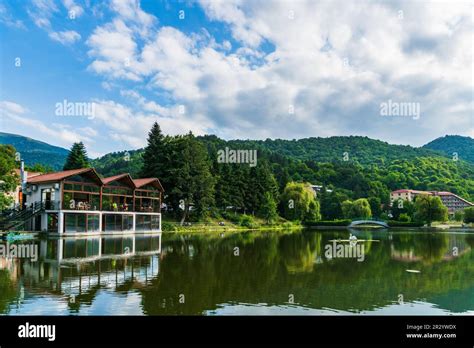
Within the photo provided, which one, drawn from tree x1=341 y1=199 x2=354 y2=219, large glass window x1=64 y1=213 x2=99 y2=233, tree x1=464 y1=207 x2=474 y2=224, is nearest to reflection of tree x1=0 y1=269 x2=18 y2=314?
large glass window x1=64 y1=213 x2=99 y2=233

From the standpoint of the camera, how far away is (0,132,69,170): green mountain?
154 meters

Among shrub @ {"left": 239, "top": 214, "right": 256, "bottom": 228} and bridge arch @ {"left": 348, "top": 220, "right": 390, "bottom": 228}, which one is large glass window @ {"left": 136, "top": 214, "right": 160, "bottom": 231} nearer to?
shrub @ {"left": 239, "top": 214, "right": 256, "bottom": 228}

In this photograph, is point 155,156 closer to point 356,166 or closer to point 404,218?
point 404,218

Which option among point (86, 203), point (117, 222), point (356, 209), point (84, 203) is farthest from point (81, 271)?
point (356, 209)

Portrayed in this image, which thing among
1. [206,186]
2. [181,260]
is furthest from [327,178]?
[181,260]

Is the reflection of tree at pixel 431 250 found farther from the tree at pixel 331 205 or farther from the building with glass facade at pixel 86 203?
the tree at pixel 331 205

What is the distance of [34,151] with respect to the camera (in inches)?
6777

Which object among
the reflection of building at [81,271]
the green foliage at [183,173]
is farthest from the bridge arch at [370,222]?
the reflection of building at [81,271]

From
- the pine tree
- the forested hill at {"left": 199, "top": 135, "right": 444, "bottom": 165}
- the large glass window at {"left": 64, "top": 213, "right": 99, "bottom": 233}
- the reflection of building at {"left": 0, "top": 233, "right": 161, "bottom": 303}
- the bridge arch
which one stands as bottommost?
the bridge arch

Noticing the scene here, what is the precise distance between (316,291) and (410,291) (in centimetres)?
301

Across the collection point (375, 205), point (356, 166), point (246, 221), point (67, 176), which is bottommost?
point (246, 221)

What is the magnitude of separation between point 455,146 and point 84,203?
155690 mm
